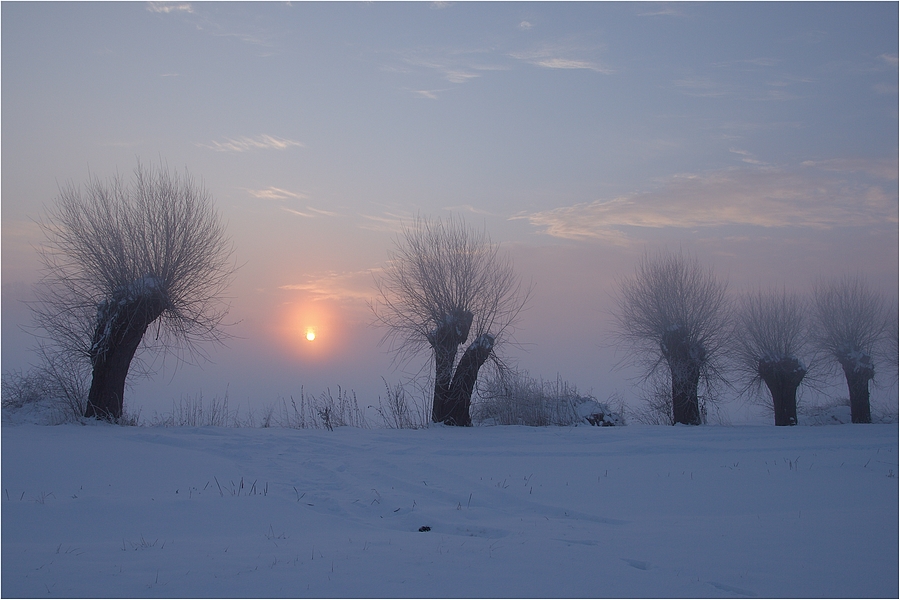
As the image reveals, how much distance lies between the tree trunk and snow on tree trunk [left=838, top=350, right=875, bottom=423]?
Result: 17.4 metres

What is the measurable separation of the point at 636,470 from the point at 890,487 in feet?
10.9

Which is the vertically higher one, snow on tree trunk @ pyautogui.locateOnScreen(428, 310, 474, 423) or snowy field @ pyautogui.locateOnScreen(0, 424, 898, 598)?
snow on tree trunk @ pyautogui.locateOnScreen(428, 310, 474, 423)

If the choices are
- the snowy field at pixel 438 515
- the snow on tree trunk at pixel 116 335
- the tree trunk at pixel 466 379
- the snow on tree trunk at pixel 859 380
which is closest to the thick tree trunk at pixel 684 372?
the snowy field at pixel 438 515

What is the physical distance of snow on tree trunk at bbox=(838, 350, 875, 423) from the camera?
2373 centimetres

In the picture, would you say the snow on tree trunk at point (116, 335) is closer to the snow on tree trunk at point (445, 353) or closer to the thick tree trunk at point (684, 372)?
the snow on tree trunk at point (445, 353)

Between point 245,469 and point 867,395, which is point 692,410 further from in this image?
point 245,469

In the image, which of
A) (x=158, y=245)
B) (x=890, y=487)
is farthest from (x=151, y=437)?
(x=890, y=487)

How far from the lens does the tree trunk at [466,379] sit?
15.7m

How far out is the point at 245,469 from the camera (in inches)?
355

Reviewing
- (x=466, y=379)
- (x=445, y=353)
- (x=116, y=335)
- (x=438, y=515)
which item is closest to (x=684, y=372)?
(x=466, y=379)

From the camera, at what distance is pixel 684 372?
20.0 metres

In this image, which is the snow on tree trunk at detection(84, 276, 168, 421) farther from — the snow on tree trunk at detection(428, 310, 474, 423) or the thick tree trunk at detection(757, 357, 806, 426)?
the thick tree trunk at detection(757, 357, 806, 426)

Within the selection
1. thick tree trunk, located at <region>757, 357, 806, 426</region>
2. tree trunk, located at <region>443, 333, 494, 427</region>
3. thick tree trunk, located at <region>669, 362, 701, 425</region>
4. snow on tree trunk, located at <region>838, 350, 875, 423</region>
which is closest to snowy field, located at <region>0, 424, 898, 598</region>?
tree trunk, located at <region>443, 333, 494, 427</region>

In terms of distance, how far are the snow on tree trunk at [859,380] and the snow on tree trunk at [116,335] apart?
25355 millimetres
